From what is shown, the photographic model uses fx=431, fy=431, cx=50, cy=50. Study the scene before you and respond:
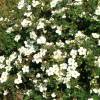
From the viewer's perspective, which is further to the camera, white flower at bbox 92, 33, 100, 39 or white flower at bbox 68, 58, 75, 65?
white flower at bbox 92, 33, 100, 39

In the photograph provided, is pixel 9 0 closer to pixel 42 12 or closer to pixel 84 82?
pixel 42 12

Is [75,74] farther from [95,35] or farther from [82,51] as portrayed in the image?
[95,35]

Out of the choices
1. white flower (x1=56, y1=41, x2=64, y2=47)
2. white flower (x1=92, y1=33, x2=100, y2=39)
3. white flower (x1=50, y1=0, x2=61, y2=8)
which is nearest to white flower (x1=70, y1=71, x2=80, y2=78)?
white flower (x1=56, y1=41, x2=64, y2=47)

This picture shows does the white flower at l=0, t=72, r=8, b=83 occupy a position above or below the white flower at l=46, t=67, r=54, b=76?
above

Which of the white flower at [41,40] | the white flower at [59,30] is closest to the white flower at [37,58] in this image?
the white flower at [41,40]

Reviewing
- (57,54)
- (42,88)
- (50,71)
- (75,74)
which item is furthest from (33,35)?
(75,74)

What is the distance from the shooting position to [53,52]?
5.40m

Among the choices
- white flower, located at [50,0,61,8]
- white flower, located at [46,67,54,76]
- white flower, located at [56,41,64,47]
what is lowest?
white flower, located at [46,67,54,76]

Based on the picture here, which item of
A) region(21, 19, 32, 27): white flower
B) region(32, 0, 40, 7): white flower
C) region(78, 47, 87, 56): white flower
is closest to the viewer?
region(78, 47, 87, 56): white flower

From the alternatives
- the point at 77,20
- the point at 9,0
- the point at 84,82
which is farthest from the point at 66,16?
the point at 9,0

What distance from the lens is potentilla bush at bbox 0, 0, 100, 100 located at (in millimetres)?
5285

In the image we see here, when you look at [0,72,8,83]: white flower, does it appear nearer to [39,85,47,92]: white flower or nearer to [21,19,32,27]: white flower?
[39,85,47,92]: white flower

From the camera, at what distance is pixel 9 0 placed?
746 cm

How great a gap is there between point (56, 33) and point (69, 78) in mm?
722
